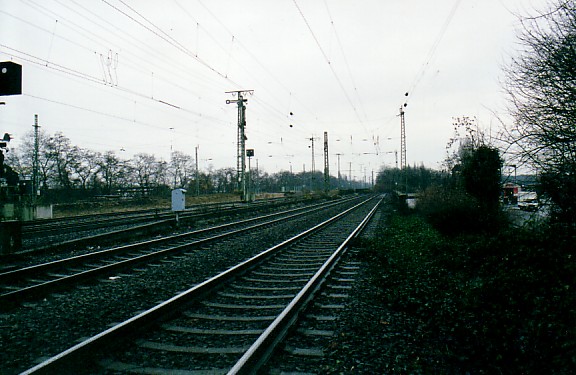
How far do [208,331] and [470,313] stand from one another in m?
3.57

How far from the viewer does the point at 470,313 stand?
17.9 feet

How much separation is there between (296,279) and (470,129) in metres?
10.5

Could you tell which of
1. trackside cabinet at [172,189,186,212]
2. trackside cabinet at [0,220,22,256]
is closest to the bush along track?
trackside cabinet at [0,220,22,256]

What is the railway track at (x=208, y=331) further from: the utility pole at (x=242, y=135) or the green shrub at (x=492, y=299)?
the utility pole at (x=242, y=135)

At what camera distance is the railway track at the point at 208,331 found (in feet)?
12.8

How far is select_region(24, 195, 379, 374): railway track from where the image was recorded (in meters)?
3.90

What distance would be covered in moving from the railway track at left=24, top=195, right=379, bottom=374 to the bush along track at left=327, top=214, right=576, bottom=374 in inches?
30.7

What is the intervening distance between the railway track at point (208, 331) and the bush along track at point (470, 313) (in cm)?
78

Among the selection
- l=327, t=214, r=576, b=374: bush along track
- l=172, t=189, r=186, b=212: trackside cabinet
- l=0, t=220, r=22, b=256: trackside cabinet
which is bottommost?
l=327, t=214, r=576, b=374: bush along track

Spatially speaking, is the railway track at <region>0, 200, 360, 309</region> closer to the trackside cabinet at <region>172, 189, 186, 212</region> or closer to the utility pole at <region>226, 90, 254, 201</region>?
the trackside cabinet at <region>172, 189, 186, 212</region>

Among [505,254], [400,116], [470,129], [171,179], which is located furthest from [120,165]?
[505,254]

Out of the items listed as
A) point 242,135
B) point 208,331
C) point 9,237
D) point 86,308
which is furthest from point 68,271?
point 242,135

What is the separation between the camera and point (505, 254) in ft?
27.8

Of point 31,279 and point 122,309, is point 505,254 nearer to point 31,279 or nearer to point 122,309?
point 122,309
